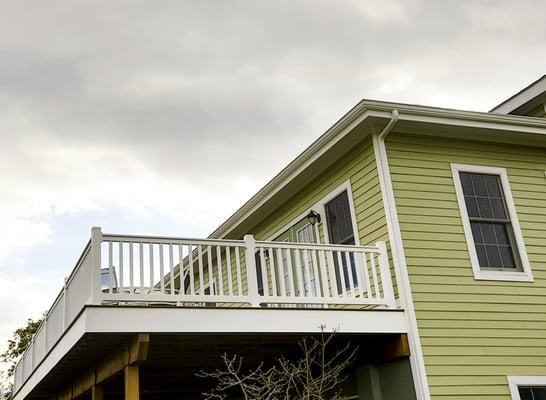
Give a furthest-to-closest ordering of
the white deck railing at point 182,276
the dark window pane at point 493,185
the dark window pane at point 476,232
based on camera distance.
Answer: the dark window pane at point 493,185 < the dark window pane at point 476,232 < the white deck railing at point 182,276

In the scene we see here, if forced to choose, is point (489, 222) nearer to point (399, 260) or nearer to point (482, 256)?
point (482, 256)

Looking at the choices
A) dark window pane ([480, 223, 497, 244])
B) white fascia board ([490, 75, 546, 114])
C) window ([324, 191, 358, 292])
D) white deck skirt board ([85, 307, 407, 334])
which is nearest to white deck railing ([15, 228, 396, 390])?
white deck skirt board ([85, 307, 407, 334])

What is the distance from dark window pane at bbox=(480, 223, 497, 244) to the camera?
367 inches

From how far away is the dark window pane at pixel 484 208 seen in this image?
9.46 metres

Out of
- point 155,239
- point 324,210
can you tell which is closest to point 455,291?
point 324,210

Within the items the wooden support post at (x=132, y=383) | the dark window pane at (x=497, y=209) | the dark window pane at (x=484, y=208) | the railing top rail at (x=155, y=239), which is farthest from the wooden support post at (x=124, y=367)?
the dark window pane at (x=497, y=209)

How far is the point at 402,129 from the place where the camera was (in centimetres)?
920

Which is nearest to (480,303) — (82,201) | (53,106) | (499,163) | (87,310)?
(499,163)

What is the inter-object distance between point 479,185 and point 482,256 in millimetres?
1145

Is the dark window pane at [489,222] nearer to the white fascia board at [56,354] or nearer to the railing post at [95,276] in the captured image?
the railing post at [95,276]

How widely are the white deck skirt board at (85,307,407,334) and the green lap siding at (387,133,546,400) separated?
0.63 m

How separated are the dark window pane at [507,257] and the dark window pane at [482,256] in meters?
0.33

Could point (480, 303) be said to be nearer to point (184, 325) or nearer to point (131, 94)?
point (184, 325)

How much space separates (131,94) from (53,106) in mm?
1763
